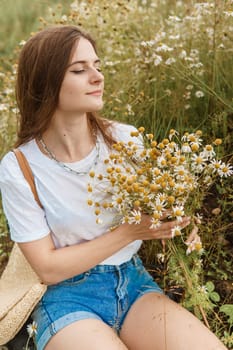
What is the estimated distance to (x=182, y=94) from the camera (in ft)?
9.88

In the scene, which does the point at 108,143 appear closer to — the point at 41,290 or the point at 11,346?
the point at 41,290

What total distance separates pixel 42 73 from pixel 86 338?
3.02 feet

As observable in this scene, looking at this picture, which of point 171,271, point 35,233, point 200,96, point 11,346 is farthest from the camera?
point 200,96

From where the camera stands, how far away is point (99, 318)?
2.13 m

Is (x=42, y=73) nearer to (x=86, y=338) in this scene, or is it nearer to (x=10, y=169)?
(x=10, y=169)

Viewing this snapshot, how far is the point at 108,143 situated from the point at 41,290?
2.00ft

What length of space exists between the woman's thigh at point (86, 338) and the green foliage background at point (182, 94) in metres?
0.34

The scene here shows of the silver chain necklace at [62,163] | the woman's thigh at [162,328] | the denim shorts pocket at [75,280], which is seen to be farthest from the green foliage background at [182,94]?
the silver chain necklace at [62,163]

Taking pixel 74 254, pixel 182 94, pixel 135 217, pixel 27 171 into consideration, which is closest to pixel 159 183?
pixel 135 217

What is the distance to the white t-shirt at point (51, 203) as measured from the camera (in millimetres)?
2121

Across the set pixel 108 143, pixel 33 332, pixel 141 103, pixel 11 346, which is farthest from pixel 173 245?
Answer: pixel 141 103

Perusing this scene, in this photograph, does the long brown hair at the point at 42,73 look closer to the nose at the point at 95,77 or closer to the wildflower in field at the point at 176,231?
the nose at the point at 95,77

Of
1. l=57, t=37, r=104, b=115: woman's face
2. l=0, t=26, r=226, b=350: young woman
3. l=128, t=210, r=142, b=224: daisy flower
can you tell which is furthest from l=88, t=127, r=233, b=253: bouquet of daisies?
l=57, t=37, r=104, b=115: woman's face

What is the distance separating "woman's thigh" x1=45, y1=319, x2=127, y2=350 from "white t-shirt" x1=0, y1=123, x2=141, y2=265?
0.27 metres
